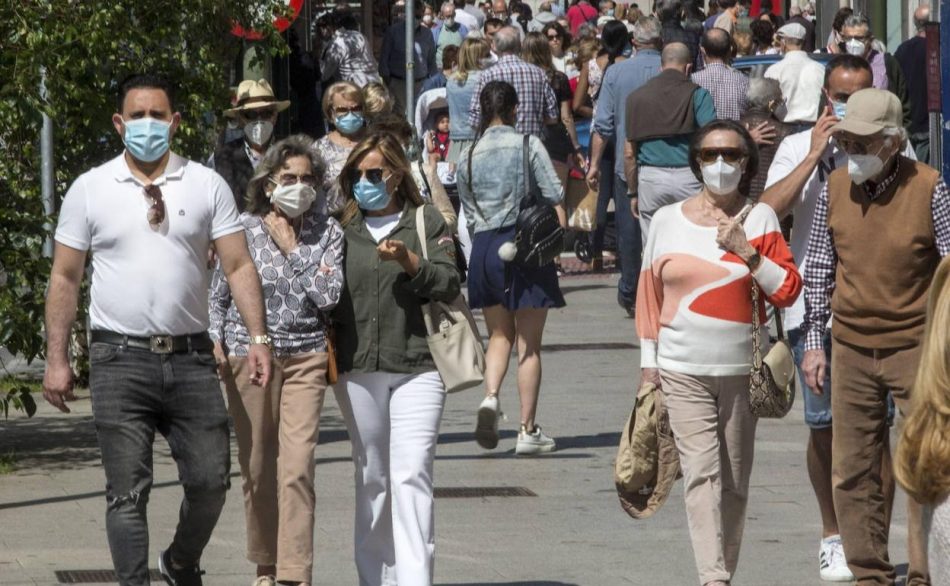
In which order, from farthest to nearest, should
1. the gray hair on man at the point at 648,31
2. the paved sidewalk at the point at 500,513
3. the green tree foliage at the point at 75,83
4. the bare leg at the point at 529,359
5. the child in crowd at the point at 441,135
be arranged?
the child in crowd at the point at 441,135, the gray hair on man at the point at 648,31, the bare leg at the point at 529,359, the green tree foliage at the point at 75,83, the paved sidewalk at the point at 500,513

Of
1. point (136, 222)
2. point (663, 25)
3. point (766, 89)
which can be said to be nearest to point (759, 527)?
point (136, 222)

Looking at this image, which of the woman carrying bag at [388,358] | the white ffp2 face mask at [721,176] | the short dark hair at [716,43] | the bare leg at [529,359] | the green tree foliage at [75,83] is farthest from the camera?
the short dark hair at [716,43]

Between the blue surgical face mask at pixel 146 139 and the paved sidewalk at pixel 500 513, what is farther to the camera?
the paved sidewalk at pixel 500 513

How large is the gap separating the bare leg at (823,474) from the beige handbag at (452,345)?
148 centimetres

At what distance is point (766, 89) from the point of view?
1377 centimetres

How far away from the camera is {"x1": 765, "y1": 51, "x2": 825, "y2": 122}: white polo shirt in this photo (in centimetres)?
1377

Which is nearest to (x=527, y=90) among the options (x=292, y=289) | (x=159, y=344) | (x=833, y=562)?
(x=833, y=562)

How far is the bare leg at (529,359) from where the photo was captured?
428 inches

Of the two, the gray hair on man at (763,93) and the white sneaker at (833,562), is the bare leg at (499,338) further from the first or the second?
the gray hair on man at (763,93)

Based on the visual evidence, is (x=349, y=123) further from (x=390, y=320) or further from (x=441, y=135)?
(x=441, y=135)

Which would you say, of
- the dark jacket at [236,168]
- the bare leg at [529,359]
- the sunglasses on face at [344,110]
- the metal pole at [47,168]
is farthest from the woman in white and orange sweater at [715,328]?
the metal pole at [47,168]

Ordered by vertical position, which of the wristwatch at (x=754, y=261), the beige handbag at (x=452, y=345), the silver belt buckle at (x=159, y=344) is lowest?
the beige handbag at (x=452, y=345)

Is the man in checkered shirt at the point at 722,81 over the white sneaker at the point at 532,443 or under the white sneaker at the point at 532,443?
over

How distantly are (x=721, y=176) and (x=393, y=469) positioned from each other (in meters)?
1.52
